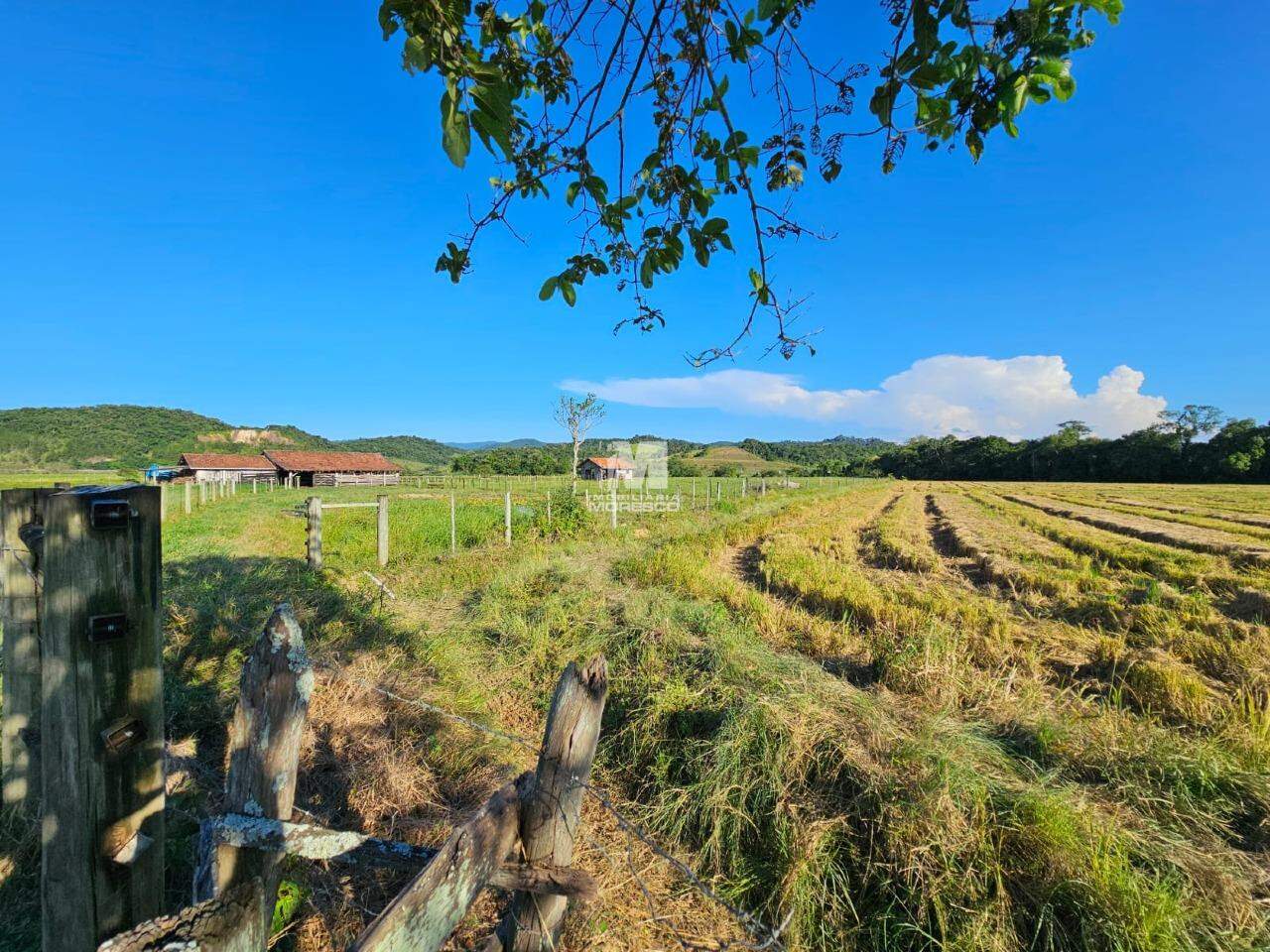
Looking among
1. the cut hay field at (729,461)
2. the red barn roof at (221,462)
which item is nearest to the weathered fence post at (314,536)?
the red barn roof at (221,462)

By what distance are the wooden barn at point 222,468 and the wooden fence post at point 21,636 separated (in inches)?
2610

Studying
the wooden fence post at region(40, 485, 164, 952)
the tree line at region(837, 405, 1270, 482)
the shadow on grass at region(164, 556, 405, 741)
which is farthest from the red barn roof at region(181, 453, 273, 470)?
the tree line at region(837, 405, 1270, 482)

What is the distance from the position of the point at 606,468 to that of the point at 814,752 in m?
49.3

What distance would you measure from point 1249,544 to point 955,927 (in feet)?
61.1

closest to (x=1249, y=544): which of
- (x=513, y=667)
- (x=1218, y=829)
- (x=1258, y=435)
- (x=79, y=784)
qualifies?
(x=1218, y=829)

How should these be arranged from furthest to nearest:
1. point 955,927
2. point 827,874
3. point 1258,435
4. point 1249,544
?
point 1258,435, point 1249,544, point 827,874, point 955,927

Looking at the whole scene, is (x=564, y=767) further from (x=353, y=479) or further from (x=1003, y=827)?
(x=353, y=479)

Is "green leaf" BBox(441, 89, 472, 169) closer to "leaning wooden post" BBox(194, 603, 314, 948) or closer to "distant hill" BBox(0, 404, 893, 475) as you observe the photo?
"leaning wooden post" BBox(194, 603, 314, 948)

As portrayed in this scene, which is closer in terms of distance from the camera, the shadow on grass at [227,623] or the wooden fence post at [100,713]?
the wooden fence post at [100,713]

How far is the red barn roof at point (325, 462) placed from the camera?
5725 cm

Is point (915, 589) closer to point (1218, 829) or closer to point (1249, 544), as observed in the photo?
point (1218, 829)

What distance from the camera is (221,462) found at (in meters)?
60.1

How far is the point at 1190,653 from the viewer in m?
5.54

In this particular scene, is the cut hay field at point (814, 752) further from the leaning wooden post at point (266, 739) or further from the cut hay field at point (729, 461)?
the cut hay field at point (729, 461)
